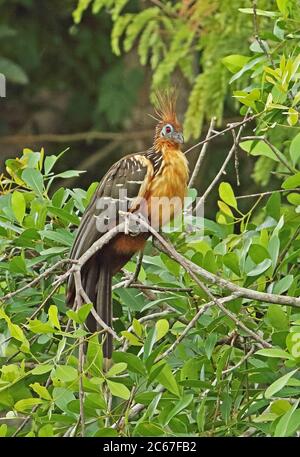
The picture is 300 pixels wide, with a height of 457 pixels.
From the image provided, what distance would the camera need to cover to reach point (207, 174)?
7160 mm

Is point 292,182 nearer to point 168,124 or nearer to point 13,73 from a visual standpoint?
point 168,124

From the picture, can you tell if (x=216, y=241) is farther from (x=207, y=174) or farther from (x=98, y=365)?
(x=207, y=174)

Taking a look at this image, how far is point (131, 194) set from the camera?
12.2 feet

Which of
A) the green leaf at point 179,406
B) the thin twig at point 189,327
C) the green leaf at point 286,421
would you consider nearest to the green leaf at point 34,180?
the thin twig at point 189,327

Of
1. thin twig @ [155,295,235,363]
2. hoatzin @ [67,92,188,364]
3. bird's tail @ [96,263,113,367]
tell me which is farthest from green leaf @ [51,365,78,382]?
hoatzin @ [67,92,188,364]

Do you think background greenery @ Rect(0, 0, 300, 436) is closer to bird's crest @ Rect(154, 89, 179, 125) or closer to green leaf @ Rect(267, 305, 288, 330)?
green leaf @ Rect(267, 305, 288, 330)

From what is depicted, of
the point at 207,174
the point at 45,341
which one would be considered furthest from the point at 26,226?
the point at 207,174

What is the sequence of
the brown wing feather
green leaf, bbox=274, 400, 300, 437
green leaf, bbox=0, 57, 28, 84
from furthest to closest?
green leaf, bbox=0, 57, 28, 84, the brown wing feather, green leaf, bbox=274, 400, 300, 437

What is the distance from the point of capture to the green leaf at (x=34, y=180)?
3447mm

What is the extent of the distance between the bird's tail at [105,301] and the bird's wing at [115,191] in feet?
0.45

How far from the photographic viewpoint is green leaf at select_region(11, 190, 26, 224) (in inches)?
130

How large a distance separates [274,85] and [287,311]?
689mm

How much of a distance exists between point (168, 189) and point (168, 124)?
31 centimetres

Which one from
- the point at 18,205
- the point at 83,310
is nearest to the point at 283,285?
the point at 83,310
